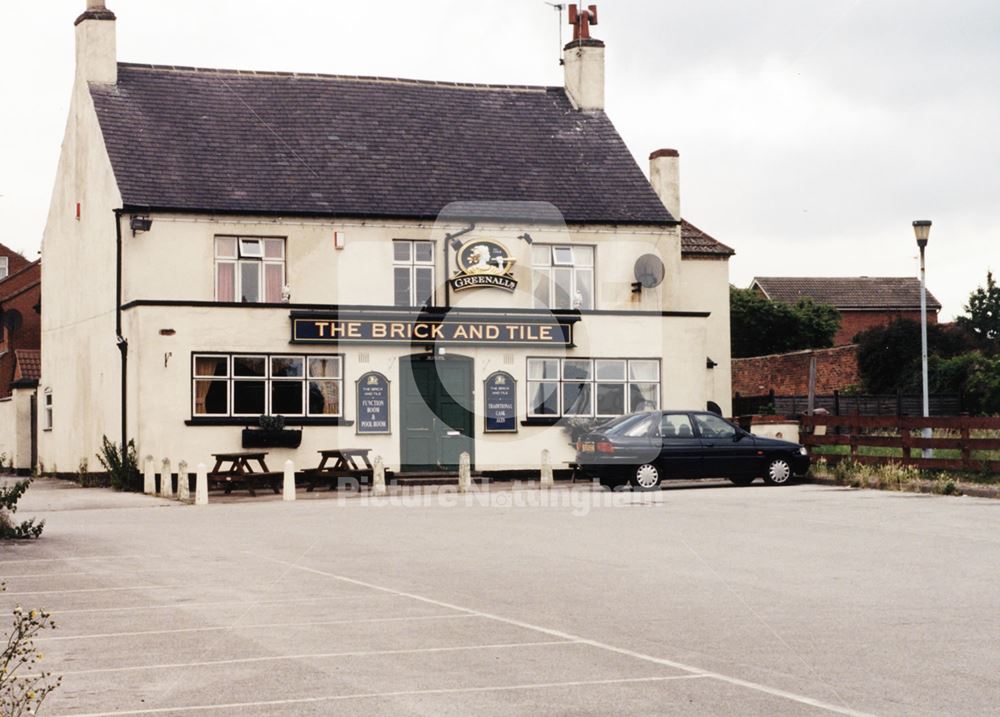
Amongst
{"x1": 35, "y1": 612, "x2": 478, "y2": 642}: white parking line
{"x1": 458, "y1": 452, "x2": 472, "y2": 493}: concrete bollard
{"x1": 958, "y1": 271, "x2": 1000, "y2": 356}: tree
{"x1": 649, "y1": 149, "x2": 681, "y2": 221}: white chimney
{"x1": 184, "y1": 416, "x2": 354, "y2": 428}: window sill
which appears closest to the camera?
{"x1": 35, "y1": 612, "x2": 478, "y2": 642}: white parking line

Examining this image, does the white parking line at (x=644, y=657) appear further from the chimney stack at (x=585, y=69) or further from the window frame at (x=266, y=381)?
the chimney stack at (x=585, y=69)

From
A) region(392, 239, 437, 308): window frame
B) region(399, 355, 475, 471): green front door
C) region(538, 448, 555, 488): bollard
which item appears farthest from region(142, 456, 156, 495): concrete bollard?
region(538, 448, 555, 488): bollard

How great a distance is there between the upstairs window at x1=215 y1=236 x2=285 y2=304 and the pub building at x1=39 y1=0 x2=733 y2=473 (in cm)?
5

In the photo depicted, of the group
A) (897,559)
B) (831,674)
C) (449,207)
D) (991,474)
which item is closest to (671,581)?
(897,559)

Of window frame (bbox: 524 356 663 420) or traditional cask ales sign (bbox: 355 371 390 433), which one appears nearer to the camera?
traditional cask ales sign (bbox: 355 371 390 433)

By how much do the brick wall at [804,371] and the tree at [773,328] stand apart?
38.2ft

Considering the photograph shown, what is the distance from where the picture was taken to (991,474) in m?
26.6

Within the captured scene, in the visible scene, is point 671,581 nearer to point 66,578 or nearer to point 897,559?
point 897,559

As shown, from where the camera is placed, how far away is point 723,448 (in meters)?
28.8

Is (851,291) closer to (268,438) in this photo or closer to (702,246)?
(702,246)

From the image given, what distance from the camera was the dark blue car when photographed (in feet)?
92.2

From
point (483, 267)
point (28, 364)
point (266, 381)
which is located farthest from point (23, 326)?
point (483, 267)

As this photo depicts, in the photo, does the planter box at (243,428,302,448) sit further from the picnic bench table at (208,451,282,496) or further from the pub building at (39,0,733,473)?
the picnic bench table at (208,451,282,496)

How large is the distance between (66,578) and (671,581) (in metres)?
5.87
